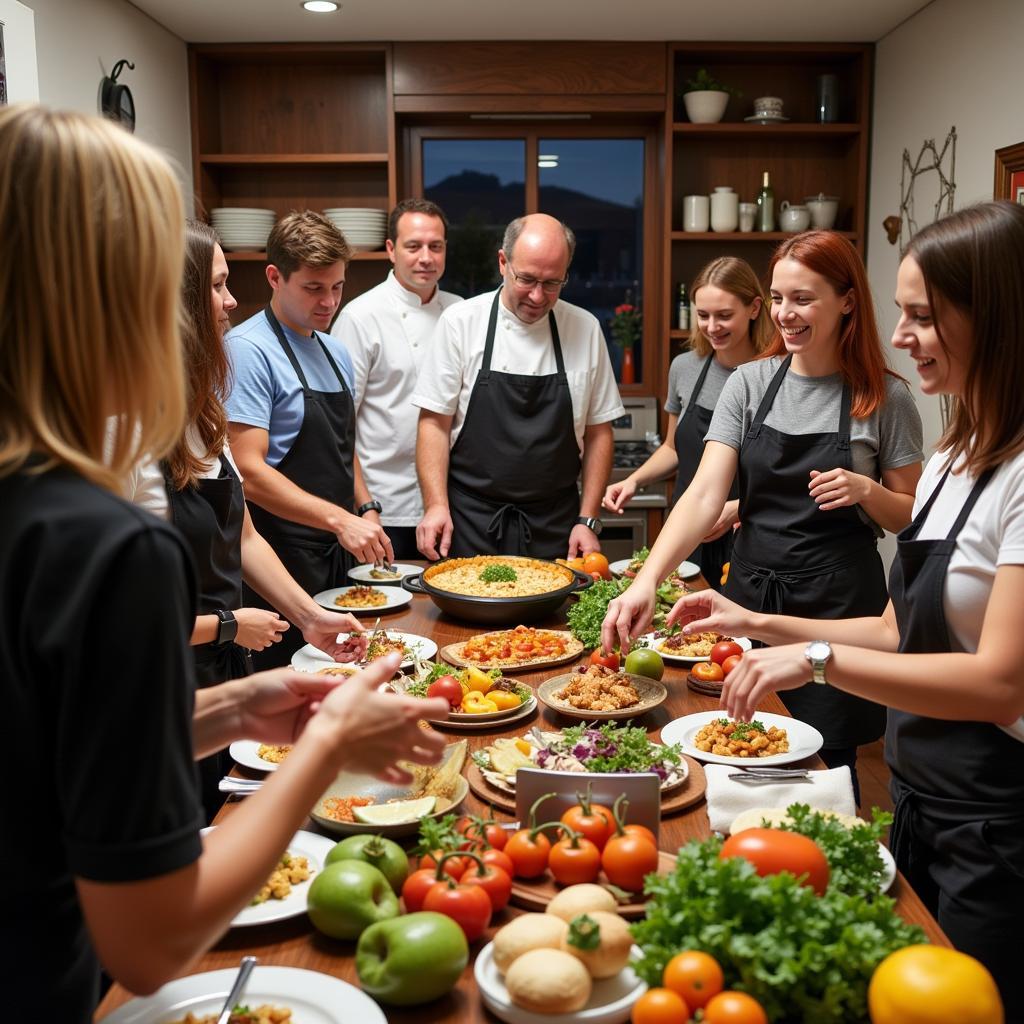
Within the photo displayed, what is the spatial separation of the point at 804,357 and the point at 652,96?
2955 mm

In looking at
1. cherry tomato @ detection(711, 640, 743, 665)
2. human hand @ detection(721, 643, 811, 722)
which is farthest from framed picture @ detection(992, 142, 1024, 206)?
human hand @ detection(721, 643, 811, 722)

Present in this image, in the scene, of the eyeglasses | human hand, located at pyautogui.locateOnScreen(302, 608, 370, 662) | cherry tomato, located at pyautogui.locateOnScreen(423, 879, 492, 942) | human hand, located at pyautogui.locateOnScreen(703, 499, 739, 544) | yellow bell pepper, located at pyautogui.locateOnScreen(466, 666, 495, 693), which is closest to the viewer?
cherry tomato, located at pyautogui.locateOnScreen(423, 879, 492, 942)

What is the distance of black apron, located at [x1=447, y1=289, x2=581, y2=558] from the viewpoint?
3.59 metres

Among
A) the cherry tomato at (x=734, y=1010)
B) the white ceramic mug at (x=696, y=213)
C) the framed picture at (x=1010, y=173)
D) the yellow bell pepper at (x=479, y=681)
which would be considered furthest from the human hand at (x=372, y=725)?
the white ceramic mug at (x=696, y=213)

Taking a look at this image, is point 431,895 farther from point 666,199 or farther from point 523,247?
point 666,199

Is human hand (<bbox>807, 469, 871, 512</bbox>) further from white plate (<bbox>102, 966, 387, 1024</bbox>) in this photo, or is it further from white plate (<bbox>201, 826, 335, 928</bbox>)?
white plate (<bbox>102, 966, 387, 1024</bbox>)

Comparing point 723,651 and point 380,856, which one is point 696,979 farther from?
point 723,651

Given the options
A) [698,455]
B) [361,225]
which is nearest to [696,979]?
[698,455]

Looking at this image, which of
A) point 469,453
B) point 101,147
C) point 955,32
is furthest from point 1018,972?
point 955,32

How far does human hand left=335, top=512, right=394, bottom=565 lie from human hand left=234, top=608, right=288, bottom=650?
69 centimetres

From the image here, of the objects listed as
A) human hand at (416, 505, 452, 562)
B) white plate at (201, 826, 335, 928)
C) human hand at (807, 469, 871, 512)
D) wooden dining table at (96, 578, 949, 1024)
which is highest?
human hand at (807, 469, 871, 512)

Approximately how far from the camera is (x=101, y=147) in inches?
33.9

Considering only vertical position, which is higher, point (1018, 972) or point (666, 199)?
point (666, 199)

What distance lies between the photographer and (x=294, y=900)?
132 cm
